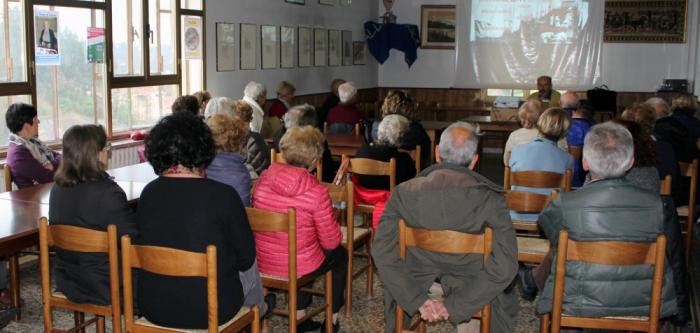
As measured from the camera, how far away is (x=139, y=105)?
24.3ft

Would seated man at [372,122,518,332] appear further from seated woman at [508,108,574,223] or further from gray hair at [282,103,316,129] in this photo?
gray hair at [282,103,316,129]

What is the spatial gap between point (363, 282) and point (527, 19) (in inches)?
320

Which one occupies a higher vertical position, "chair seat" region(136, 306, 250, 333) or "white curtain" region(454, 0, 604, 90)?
"white curtain" region(454, 0, 604, 90)

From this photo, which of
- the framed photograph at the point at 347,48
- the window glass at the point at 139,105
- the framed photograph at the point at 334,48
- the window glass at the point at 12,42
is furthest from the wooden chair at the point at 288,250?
the framed photograph at the point at 347,48

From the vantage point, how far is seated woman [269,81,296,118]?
831 cm

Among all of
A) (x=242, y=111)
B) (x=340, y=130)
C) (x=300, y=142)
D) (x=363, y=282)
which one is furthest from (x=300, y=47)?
(x=300, y=142)

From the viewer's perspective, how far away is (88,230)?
2.94 meters

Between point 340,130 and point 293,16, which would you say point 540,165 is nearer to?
point 340,130

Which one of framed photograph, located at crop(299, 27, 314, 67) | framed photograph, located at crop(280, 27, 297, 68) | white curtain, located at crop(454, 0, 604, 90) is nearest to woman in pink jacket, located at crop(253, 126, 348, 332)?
framed photograph, located at crop(280, 27, 297, 68)

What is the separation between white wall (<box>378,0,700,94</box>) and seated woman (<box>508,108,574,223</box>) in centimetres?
722

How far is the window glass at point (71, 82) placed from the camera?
6227 millimetres

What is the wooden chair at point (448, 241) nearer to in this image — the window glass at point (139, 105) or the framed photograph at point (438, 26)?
the window glass at point (139, 105)

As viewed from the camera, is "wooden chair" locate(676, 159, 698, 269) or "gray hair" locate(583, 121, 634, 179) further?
"wooden chair" locate(676, 159, 698, 269)

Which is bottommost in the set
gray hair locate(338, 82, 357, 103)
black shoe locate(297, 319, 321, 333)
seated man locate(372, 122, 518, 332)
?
black shoe locate(297, 319, 321, 333)
